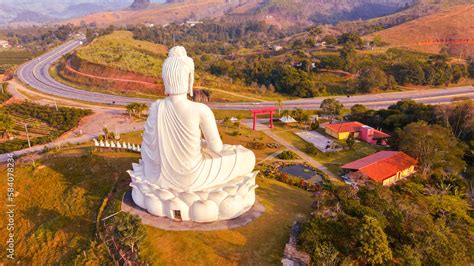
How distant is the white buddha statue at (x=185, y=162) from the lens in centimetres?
1719

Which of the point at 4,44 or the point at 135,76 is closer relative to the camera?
the point at 135,76

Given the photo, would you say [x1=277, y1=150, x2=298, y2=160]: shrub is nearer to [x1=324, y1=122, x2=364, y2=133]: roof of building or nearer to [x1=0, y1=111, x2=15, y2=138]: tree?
[x1=324, y1=122, x2=364, y2=133]: roof of building

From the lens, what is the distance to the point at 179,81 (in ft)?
55.8

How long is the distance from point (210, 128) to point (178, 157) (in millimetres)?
2274

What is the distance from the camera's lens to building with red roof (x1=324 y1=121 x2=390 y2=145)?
3925 cm

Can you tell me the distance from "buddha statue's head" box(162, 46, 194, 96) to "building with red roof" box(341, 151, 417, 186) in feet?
61.2

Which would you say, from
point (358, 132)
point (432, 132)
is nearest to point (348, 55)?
point (358, 132)

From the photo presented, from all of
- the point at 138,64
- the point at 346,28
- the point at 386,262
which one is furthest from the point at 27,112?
the point at 346,28

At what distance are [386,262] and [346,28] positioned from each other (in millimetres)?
129989

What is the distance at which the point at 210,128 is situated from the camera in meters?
17.6

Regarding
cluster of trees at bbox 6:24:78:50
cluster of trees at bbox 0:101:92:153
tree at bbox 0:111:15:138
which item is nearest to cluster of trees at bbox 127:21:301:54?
cluster of trees at bbox 6:24:78:50

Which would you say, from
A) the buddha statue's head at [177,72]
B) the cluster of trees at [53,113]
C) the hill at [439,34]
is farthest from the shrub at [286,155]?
the hill at [439,34]

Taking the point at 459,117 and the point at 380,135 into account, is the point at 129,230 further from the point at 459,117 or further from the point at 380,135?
the point at 459,117

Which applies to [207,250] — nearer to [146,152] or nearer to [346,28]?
[146,152]
